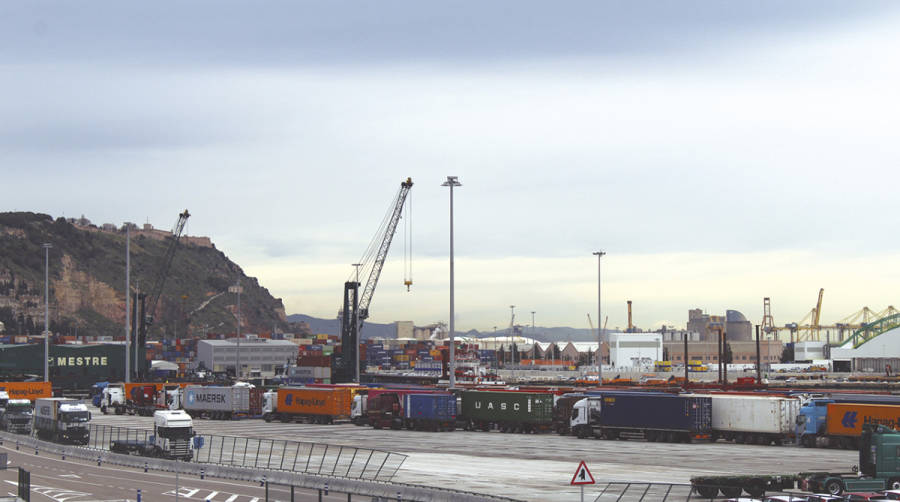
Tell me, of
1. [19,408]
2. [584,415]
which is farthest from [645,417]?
[19,408]

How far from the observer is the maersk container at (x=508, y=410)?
73.9 metres

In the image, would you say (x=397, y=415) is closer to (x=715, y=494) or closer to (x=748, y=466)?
(x=748, y=466)

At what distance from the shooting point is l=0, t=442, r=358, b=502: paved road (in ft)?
125

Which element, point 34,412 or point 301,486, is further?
point 34,412

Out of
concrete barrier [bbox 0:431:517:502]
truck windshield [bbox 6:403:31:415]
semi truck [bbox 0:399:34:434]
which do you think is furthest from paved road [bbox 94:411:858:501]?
truck windshield [bbox 6:403:31:415]

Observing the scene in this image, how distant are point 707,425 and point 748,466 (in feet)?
56.3

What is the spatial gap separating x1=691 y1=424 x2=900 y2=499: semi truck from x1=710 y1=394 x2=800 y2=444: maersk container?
25.3 m

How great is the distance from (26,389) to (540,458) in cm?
6727

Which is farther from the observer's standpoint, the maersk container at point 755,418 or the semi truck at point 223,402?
the semi truck at point 223,402

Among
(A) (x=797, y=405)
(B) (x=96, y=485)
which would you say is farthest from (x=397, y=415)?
(B) (x=96, y=485)

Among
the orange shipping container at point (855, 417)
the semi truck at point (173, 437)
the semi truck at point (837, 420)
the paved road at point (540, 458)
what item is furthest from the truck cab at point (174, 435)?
the orange shipping container at point (855, 417)

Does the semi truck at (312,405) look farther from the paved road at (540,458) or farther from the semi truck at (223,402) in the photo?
the paved road at (540,458)

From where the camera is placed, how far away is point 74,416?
62.9 m

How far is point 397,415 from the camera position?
78.1 meters
